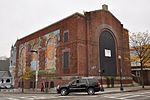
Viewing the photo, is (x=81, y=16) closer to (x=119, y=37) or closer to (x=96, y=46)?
(x=96, y=46)

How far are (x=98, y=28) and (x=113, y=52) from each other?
238 inches

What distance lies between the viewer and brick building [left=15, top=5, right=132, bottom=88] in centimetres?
3834

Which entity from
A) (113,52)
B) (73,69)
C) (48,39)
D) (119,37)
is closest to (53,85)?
→ (73,69)

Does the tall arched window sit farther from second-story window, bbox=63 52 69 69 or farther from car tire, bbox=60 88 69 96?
car tire, bbox=60 88 69 96

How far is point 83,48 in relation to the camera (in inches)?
1516

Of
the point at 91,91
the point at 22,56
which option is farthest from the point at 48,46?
the point at 91,91

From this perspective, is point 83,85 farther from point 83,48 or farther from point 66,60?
point 66,60

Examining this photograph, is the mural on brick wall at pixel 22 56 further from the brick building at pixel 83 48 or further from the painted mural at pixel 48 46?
the brick building at pixel 83 48

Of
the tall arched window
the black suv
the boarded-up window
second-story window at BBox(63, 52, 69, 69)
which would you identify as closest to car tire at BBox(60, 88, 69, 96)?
the black suv

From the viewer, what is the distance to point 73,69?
37625mm

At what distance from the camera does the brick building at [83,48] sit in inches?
1510

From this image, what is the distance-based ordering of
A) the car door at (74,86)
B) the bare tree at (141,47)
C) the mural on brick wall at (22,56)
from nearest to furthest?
the car door at (74,86)
the bare tree at (141,47)
the mural on brick wall at (22,56)

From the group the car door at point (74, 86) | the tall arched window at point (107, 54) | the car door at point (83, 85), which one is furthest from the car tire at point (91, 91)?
the tall arched window at point (107, 54)

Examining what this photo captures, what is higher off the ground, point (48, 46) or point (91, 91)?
point (48, 46)
